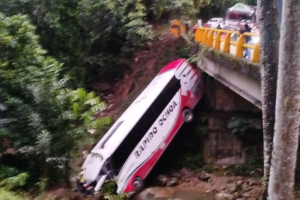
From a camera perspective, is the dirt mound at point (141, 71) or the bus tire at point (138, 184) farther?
the dirt mound at point (141, 71)

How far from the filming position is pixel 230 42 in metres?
10.6

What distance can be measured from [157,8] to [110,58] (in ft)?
11.9

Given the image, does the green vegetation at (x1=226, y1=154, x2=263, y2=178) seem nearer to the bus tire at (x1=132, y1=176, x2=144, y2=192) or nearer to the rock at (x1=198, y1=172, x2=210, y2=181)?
the rock at (x1=198, y1=172, x2=210, y2=181)

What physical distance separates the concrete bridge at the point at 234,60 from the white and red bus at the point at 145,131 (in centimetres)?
104

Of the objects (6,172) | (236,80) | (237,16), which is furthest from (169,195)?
(237,16)

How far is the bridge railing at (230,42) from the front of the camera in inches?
355

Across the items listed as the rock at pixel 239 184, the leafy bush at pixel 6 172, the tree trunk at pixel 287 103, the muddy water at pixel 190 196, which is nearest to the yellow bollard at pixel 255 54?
the tree trunk at pixel 287 103

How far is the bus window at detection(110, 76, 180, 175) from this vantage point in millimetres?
11961

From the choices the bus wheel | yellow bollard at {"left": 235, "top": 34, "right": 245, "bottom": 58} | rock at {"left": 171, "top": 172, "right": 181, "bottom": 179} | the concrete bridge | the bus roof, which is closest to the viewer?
the concrete bridge

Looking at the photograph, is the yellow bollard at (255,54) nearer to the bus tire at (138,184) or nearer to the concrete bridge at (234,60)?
the concrete bridge at (234,60)

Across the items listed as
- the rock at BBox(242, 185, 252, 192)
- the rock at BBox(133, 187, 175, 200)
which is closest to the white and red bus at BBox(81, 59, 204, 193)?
the rock at BBox(133, 187, 175, 200)

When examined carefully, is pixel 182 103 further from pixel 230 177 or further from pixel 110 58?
pixel 110 58

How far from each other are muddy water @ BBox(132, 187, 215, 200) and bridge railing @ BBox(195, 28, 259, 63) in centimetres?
445

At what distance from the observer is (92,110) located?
32.3ft
